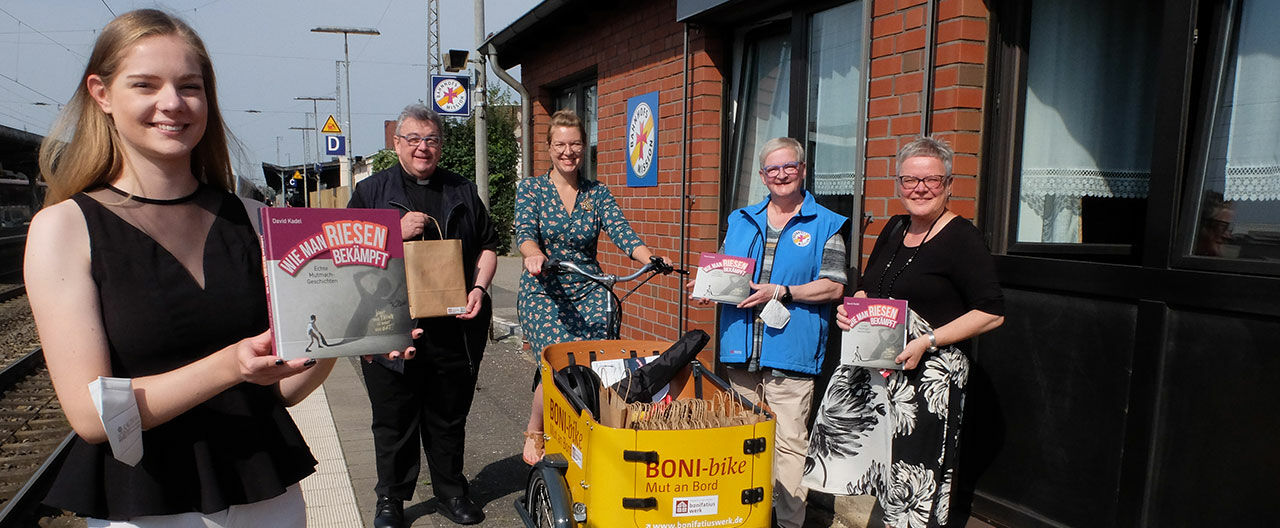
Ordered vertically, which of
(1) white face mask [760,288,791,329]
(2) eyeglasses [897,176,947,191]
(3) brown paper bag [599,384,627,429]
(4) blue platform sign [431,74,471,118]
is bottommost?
(3) brown paper bag [599,384,627,429]

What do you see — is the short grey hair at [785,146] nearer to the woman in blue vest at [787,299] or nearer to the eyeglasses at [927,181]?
the woman in blue vest at [787,299]

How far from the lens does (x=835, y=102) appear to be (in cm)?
470

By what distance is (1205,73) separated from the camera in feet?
9.81

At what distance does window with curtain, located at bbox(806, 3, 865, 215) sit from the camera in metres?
4.52

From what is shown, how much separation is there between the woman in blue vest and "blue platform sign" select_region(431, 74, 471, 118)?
6503 mm

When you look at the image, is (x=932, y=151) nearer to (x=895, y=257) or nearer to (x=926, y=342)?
(x=895, y=257)

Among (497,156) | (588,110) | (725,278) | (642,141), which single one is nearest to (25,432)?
(642,141)

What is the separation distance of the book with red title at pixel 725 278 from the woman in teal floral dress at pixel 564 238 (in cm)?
56

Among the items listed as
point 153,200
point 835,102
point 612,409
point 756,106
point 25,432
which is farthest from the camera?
point 25,432

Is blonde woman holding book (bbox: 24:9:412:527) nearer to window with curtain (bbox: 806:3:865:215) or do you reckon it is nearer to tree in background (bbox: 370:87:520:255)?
window with curtain (bbox: 806:3:865:215)

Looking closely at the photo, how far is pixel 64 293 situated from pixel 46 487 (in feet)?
15.4

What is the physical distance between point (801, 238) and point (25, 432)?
21.4 ft

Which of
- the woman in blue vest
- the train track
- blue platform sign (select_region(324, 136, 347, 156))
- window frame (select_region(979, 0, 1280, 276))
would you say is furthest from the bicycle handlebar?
blue platform sign (select_region(324, 136, 347, 156))

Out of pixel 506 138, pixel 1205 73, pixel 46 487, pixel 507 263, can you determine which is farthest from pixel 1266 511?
pixel 506 138
